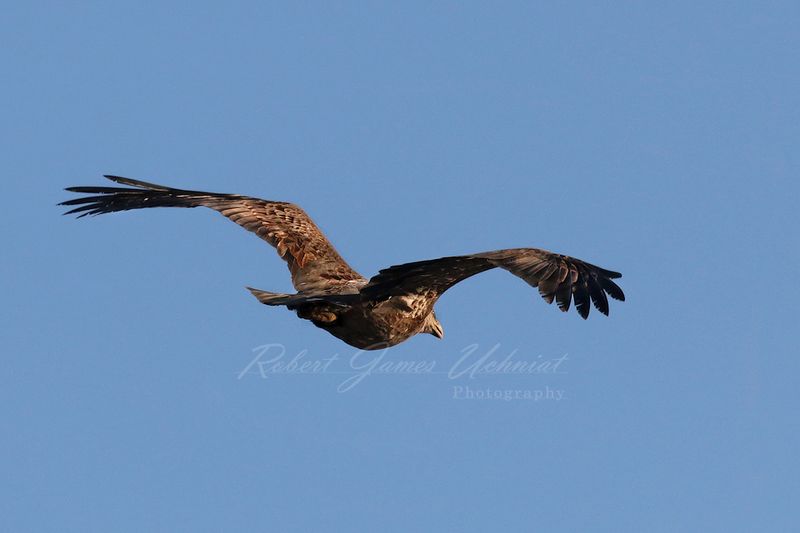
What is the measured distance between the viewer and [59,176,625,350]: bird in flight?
35.8ft

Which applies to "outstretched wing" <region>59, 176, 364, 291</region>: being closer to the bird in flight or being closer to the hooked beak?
the bird in flight

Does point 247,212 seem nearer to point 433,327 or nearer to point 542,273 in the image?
point 433,327

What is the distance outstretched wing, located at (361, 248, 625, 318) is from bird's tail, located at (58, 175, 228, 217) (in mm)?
3050

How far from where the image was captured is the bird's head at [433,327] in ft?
45.0

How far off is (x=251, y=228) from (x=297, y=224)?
1.74ft

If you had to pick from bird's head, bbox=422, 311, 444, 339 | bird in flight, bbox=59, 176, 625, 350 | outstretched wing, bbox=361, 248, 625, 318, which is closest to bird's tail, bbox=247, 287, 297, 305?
bird in flight, bbox=59, 176, 625, 350

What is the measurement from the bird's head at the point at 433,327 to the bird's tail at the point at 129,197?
272 centimetres

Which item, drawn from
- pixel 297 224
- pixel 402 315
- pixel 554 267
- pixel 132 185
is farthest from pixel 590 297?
pixel 132 185

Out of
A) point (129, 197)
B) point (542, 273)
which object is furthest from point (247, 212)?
point (542, 273)

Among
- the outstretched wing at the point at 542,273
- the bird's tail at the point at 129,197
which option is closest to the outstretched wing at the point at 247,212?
the bird's tail at the point at 129,197

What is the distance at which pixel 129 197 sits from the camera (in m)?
14.6

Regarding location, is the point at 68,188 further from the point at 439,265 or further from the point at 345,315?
the point at 439,265

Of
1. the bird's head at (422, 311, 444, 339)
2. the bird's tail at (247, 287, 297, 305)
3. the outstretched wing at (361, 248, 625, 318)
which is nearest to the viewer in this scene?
the outstretched wing at (361, 248, 625, 318)

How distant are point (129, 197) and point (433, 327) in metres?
3.55
